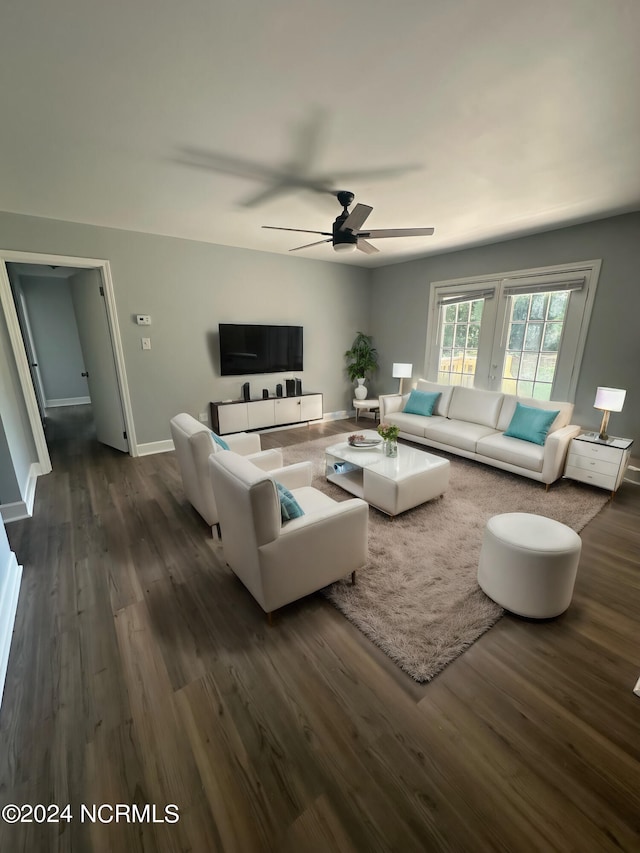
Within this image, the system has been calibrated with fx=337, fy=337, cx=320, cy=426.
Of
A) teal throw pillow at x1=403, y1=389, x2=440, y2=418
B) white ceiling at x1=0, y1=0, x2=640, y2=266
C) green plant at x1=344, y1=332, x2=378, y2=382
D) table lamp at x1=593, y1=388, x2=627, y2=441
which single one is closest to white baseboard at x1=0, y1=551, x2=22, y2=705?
white ceiling at x1=0, y1=0, x2=640, y2=266

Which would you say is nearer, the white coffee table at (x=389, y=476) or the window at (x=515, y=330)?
the white coffee table at (x=389, y=476)

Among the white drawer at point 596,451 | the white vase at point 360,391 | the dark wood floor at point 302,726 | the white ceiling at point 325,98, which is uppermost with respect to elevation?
the white ceiling at point 325,98

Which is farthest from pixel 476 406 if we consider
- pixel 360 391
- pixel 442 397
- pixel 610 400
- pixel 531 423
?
pixel 360 391

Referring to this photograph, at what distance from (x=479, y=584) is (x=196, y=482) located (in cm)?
201

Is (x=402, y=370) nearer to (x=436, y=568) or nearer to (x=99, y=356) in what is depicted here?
(x=436, y=568)

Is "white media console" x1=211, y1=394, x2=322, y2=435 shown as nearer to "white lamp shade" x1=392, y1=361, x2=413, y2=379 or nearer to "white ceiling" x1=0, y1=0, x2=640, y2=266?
"white lamp shade" x1=392, y1=361, x2=413, y2=379

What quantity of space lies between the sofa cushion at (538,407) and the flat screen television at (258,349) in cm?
303

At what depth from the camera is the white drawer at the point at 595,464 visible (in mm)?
3086

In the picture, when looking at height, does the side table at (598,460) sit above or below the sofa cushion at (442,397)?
below

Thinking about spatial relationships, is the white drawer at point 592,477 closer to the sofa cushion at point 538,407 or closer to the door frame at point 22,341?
the sofa cushion at point 538,407

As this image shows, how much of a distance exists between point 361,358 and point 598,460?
3825 mm

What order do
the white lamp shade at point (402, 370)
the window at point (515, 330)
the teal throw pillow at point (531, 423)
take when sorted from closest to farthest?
the teal throw pillow at point (531, 423) < the window at point (515, 330) < the white lamp shade at point (402, 370)

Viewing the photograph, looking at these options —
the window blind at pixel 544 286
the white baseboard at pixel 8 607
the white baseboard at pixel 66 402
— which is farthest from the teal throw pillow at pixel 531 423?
the white baseboard at pixel 66 402

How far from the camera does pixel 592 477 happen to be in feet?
10.6
